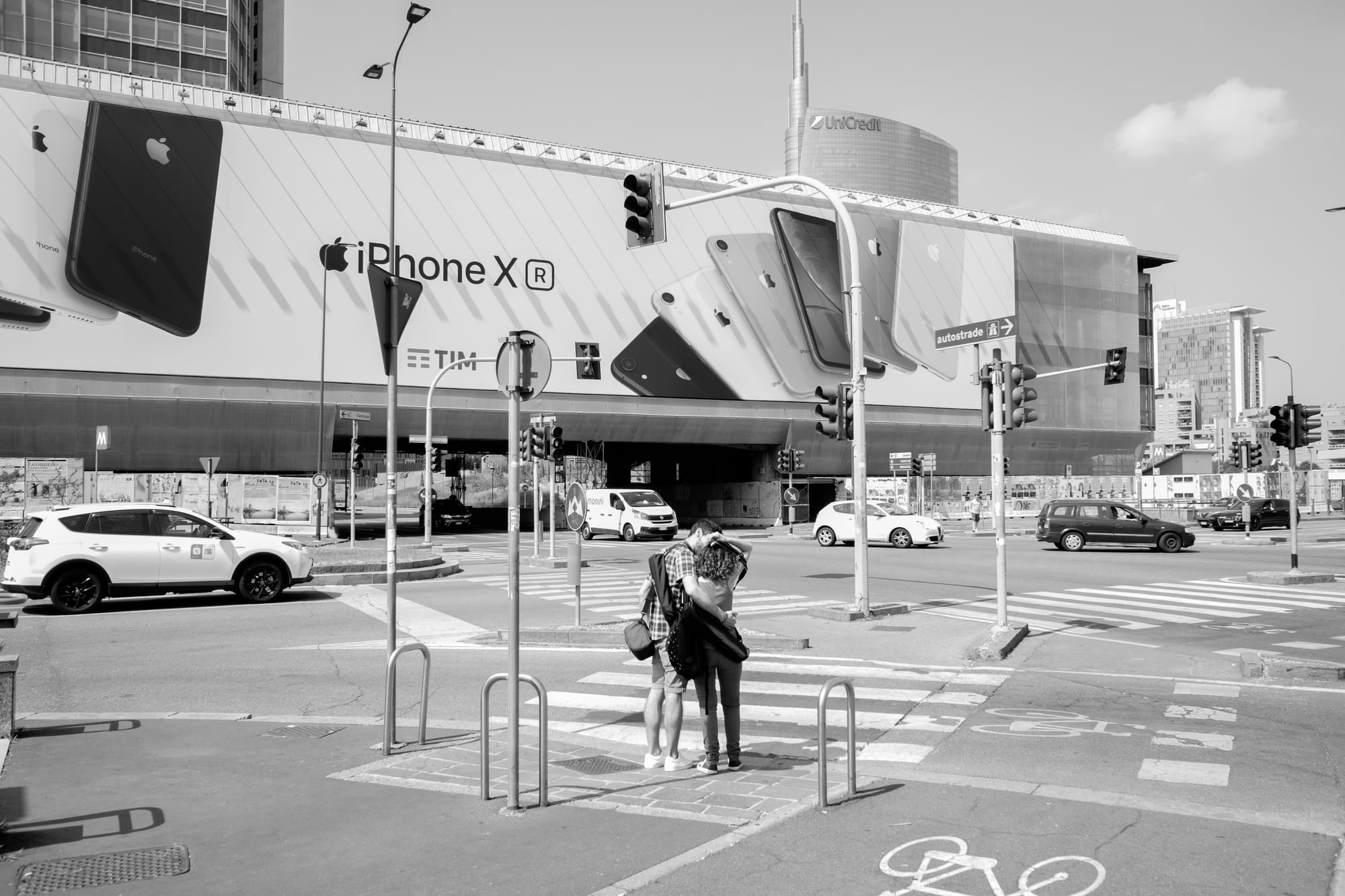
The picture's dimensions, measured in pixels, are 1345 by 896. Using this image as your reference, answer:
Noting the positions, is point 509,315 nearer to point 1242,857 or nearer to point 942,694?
point 942,694

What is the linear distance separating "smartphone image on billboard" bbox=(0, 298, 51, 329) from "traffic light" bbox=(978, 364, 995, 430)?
4220 centimetres

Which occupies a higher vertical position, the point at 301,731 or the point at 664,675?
the point at 664,675

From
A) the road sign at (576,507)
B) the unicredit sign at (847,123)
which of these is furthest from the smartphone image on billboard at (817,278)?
the unicredit sign at (847,123)

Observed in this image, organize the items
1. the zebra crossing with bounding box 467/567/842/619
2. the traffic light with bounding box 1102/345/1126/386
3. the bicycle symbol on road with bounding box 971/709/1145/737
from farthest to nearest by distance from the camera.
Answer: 1. the traffic light with bounding box 1102/345/1126/386
2. the zebra crossing with bounding box 467/567/842/619
3. the bicycle symbol on road with bounding box 971/709/1145/737

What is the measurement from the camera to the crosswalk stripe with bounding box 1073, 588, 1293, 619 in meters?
17.2

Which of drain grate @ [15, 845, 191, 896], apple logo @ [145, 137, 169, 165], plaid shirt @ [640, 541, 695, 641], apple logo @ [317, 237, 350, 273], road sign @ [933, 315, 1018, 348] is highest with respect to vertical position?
apple logo @ [145, 137, 169, 165]

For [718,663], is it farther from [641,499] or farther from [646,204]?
[641,499]

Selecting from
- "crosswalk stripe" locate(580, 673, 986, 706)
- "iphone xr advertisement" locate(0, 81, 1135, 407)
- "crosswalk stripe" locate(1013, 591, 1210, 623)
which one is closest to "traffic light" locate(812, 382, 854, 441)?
"crosswalk stripe" locate(1013, 591, 1210, 623)

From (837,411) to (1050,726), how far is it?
28.5ft

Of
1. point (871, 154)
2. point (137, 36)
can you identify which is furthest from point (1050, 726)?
point (871, 154)

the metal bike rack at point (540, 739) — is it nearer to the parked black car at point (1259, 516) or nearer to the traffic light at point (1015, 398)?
the traffic light at point (1015, 398)

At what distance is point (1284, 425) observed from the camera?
23.2m

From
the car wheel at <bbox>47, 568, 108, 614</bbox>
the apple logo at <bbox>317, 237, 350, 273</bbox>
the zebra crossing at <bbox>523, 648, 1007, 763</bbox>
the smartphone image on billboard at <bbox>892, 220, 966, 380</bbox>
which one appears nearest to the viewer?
the zebra crossing at <bbox>523, 648, 1007, 763</bbox>

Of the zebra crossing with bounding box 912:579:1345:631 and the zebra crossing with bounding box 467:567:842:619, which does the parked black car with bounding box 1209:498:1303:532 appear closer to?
the zebra crossing with bounding box 912:579:1345:631
